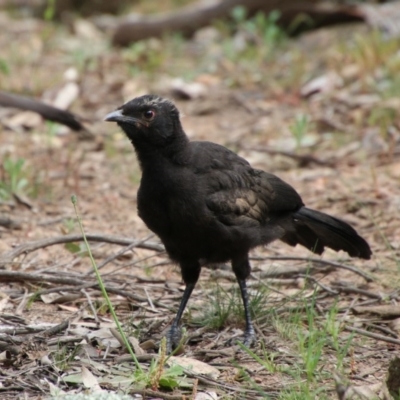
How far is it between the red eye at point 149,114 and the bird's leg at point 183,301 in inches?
36.1

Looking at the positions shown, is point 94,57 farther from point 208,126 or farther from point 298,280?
point 298,280

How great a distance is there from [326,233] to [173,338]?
4.55 feet

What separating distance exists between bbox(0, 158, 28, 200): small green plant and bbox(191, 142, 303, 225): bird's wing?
7.56 feet

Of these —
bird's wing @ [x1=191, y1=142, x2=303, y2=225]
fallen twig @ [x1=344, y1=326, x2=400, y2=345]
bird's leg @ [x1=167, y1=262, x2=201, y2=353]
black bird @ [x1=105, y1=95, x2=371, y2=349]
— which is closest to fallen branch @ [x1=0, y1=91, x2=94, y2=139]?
black bird @ [x1=105, y1=95, x2=371, y2=349]

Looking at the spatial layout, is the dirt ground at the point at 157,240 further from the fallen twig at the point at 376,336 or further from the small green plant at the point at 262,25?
the small green plant at the point at 262,25

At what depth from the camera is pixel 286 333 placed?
493cm

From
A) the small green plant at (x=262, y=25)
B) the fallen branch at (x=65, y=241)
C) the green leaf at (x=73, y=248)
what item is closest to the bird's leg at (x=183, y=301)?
the fallen branch at (x=65, y=241)

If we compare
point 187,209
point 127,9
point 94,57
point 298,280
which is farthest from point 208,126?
point 127,9

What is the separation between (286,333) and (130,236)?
2239 millimetres

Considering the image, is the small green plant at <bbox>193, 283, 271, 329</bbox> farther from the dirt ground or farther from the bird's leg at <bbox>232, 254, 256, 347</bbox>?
the bird's leg at <bbox>232, 254, 256, 347</bbox>

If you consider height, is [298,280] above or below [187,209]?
below

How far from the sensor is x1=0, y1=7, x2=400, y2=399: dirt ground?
4.53m

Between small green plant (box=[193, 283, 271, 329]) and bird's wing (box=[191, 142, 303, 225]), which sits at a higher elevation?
bird's wing (box=[191, 142, 303, 225])

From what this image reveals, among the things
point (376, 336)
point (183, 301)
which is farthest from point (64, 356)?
point (376, 336)
